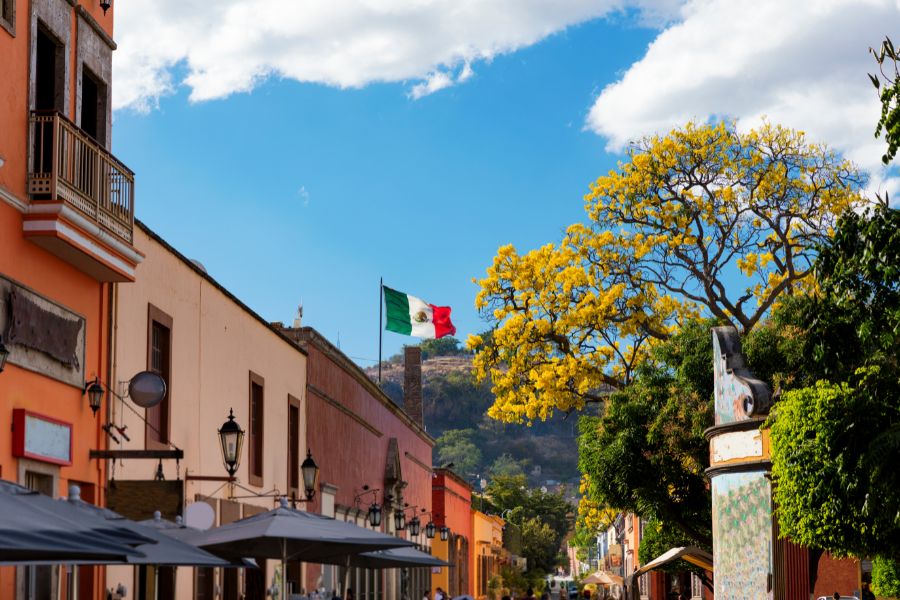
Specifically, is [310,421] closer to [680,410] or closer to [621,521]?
[680,410]

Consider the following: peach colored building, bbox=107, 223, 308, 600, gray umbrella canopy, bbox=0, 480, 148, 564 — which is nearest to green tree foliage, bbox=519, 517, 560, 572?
peach colored building, bbox=107, 223, 308, 600

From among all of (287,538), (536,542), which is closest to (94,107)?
(287,538)

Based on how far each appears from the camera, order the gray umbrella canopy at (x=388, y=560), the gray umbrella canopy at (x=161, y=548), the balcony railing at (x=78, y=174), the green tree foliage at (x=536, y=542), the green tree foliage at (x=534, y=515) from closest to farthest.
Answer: the gray umbrella canopy at (x=161, y=548) → the balcony railing at (x=78, y=174) → the gray umbrella canopy at (x=388, y=560) → the green tree foliage at (x=536, y=542) → the green tree foliage at (x=534, y=515)

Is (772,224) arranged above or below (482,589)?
above

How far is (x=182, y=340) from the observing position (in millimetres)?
18297

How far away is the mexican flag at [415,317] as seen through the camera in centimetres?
4281

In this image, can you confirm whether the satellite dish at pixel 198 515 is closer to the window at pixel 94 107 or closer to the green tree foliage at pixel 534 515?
the window at pixel 94 107

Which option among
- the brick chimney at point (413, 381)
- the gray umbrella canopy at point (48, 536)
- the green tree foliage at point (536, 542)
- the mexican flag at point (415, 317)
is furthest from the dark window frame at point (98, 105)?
the green tree foliage at point (536, 542)

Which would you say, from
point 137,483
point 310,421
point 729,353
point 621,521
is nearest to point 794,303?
point 729,353

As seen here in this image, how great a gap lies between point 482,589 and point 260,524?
168 ft

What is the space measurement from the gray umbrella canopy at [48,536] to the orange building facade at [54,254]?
5428 millimetres

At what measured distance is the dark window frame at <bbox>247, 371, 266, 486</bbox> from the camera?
70.5 feet

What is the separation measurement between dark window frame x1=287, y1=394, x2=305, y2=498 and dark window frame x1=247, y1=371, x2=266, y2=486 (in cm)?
193

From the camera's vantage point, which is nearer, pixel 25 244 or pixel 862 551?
pixel 25 244
